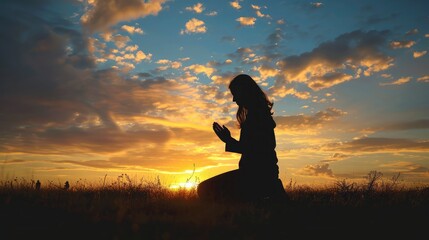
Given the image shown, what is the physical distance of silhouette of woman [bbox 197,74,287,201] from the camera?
669 cm

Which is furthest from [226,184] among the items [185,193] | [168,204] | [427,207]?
[427,207]

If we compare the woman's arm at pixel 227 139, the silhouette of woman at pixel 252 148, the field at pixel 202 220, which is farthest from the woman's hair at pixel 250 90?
the field at pixel 202 220

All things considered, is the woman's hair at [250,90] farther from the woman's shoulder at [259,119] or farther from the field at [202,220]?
the field at [202,220]

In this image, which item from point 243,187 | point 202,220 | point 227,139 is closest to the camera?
point 202,220

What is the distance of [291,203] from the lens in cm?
700

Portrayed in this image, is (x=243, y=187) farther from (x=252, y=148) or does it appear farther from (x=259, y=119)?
(x=259, y=119)

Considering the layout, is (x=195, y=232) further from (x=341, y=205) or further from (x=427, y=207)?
(x=427, y=207)

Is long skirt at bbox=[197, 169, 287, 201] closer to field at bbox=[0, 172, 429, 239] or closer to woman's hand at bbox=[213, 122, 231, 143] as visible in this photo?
field at bbox=[0, 172, 429, 239]

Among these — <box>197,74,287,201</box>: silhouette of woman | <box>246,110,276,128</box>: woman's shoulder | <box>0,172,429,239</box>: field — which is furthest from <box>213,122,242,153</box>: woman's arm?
<box>0,172,429,239</box>: field

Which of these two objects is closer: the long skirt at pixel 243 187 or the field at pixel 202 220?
the field at pixel 202 220

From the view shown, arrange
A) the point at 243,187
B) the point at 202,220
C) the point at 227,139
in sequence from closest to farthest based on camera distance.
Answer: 1. the point at 202,220
2. the point at 227,139
3. the point at 243,187

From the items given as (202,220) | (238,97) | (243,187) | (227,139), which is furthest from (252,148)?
(202,220)

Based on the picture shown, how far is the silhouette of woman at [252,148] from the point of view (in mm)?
6688

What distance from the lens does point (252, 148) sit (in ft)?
22.0
